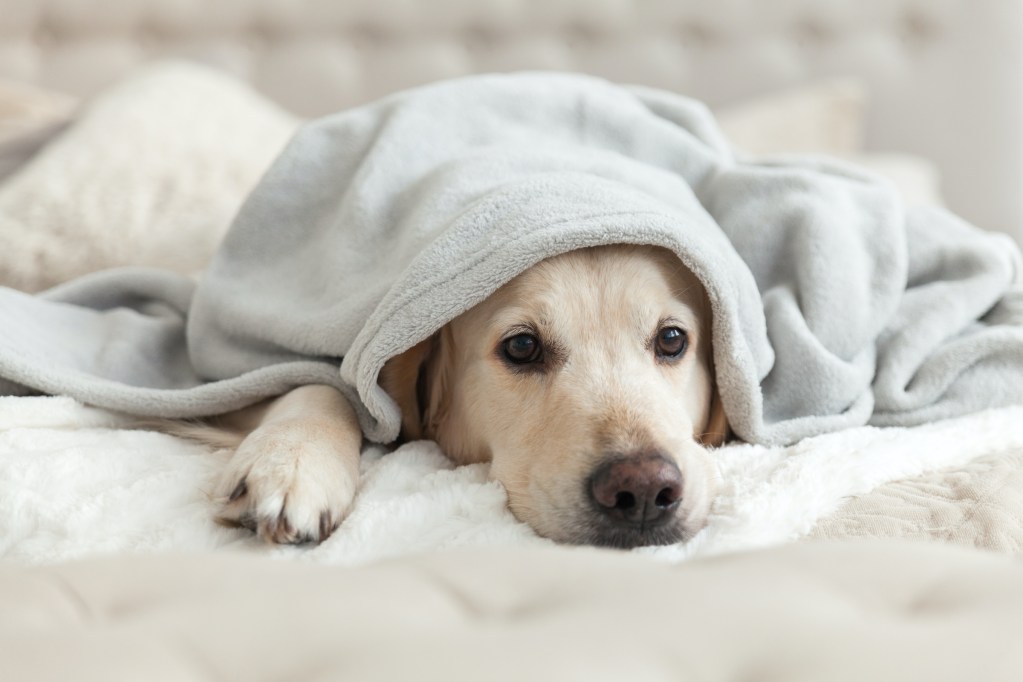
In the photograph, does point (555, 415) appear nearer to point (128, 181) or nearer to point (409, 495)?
point (409, 495)

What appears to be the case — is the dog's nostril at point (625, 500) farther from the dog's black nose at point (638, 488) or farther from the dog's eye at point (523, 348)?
the dog's eye at point (523, 348)

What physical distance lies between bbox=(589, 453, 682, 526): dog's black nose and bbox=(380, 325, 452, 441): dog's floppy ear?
0.52 m

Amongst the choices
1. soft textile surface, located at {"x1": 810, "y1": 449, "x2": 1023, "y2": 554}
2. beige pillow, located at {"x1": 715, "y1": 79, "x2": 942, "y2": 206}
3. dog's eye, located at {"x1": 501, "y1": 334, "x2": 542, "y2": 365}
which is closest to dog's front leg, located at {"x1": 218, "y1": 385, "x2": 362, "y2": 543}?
dog's eye, located at {"x1": 501, "y1": 334, "x2": 542, "y2": 365}

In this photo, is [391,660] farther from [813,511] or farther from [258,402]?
[258,402]

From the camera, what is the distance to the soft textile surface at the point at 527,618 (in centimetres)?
60

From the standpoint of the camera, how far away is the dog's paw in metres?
1.24

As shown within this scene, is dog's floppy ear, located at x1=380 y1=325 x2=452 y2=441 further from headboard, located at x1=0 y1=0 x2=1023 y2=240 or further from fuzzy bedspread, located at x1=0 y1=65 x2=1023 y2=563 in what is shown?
headboard, located at x1=0 y1=0 x2=1023 y2=240

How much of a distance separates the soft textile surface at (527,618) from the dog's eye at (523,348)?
2.71 ft

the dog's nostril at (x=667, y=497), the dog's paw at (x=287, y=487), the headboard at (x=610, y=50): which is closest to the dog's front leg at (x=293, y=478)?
the dog's paw at (x=287, y=487)

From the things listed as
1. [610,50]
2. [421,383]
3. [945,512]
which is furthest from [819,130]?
[945,512]

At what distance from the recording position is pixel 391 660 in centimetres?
60

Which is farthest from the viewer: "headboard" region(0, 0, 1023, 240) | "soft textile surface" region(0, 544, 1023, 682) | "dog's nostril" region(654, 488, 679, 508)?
"headboard" region(0, 0, 1023, 240)

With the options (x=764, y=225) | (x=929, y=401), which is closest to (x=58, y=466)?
(x=764, y=225)

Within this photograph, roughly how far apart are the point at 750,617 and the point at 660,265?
41.8 inches
